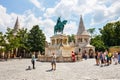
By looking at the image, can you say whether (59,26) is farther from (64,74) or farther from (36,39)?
(64,74)

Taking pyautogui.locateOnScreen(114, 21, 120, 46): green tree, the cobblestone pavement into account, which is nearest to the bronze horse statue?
the cobblestone pavement

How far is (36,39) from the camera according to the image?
63906 millimetres

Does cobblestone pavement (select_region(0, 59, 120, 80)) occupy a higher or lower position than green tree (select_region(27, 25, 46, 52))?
lower

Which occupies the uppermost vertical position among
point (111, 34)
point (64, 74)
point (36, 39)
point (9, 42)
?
point (111, 34)

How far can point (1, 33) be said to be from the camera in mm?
47156

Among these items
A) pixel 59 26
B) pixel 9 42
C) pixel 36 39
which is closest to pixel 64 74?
pixel 59 26

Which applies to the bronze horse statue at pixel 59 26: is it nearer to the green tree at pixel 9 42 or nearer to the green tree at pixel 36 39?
the green tree at pixel 9 42

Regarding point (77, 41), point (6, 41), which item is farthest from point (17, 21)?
point (6, 41)

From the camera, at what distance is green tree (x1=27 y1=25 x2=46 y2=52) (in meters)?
63.2

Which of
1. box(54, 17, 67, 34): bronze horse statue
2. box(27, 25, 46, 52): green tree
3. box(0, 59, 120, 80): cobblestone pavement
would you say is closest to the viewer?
box(0, 59, 120, 80): cobblestone pavement

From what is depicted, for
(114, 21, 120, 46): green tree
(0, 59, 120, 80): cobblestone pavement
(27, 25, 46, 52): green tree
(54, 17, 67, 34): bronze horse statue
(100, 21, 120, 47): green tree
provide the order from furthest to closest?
1. (100, 21, 120, 47): green tree
2. (114, 21, 120, 46): green tree
3. (27, 25, 46, 52): green tree
4. (54, 17, 67, 34): bronze horse statue
5. (0, 59, 120, 80): cobblestone pavement

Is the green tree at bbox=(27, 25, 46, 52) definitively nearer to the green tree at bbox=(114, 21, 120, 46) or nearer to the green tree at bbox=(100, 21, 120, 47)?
the green tree at bbox=(100, 21, 120, 47)

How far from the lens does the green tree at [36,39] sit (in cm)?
6325

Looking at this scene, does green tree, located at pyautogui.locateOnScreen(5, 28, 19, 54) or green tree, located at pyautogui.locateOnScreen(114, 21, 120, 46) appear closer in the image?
green tree, located at pyautogui.locateOnScreen(5, 28, 19, 54)
